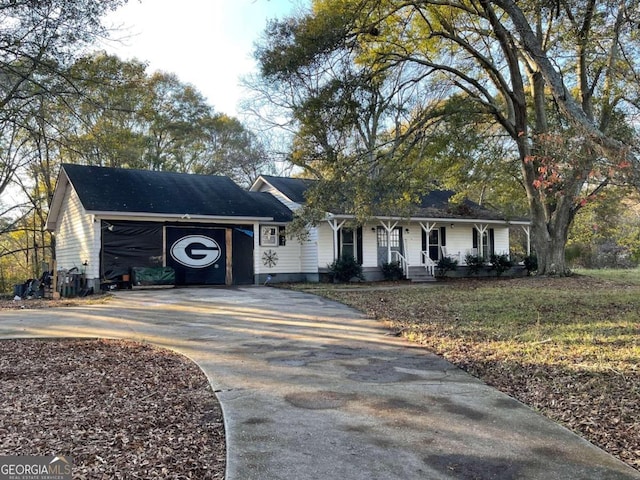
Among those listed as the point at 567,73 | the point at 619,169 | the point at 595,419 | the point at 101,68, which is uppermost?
the point at 567,73

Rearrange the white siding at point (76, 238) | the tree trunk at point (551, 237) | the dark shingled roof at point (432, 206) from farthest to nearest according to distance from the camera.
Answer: the dark shingled roof at point (432, 206) → the tree trunk at point (551, 237) → the white siding at point (76, 238)

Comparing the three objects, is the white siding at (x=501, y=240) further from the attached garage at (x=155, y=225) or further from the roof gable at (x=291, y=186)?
the attached garage at (x=155, y=225)

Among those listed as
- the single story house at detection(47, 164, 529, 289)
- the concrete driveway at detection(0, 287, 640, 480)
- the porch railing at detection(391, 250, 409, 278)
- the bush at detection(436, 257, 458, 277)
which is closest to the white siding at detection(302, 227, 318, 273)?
the single story house at detection(47, 164, 529, 289)

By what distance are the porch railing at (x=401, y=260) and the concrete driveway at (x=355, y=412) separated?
12064mm

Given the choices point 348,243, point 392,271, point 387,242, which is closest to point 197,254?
point 348,243

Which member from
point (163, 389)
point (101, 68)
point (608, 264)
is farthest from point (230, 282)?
point (608, 264)

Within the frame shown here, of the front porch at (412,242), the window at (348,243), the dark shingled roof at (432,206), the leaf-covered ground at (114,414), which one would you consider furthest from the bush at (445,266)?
the leaf-covered ground at (114,414)

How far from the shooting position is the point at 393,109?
1195cm

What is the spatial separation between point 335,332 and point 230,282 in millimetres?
10505

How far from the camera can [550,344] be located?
21.6ft

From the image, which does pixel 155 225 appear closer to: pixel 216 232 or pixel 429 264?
pixel 216 232

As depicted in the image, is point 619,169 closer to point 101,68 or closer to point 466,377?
point 466,377

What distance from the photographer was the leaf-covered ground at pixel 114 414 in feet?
10.2

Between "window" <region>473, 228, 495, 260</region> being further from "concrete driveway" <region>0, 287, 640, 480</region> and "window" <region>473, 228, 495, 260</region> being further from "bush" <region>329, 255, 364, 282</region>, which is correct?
"concrete driveway" <region>0, 287, 640, 480</region>
